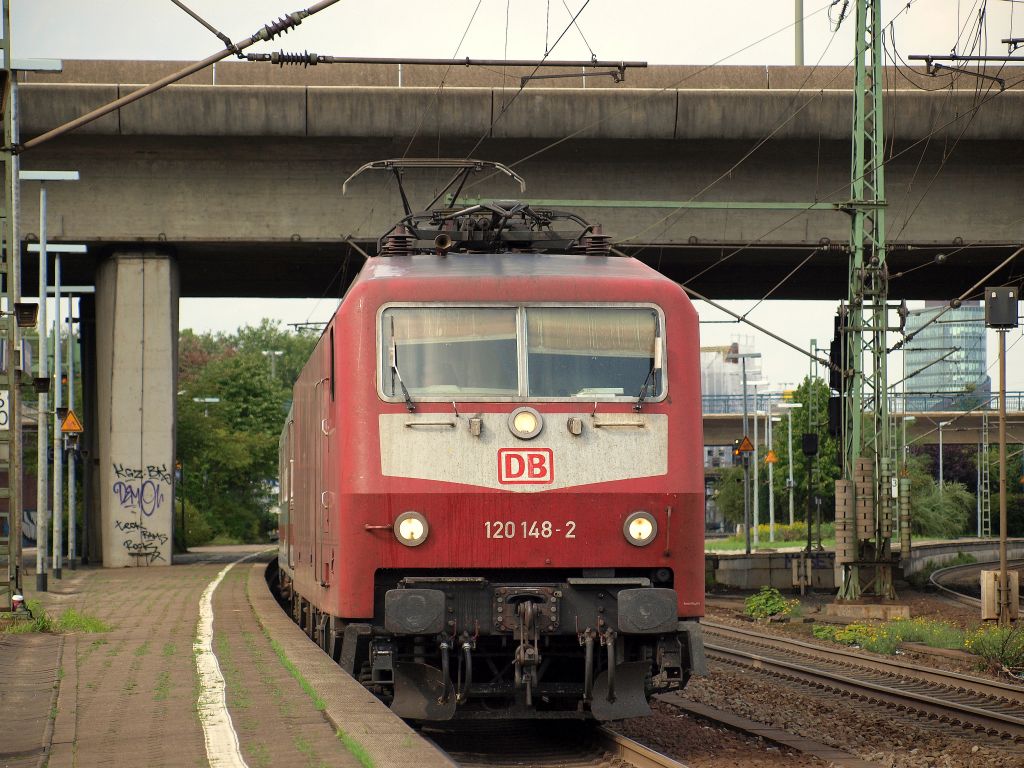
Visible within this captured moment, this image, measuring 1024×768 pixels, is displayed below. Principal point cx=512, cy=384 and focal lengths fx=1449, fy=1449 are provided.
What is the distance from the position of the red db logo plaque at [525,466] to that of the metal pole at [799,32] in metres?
23.2

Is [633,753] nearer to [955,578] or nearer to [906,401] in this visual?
[955,578]

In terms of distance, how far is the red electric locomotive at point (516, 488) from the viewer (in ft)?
30.2

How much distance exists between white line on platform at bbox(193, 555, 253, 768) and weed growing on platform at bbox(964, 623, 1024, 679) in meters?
8.56

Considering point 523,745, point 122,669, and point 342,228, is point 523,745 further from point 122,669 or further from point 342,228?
point 342,228

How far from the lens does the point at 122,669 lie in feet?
36.8

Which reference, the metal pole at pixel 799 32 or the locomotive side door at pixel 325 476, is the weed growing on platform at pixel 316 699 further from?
the metal pole at pixel 799 32

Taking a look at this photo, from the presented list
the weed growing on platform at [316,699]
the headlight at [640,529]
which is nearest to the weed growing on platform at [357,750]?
the weed growing on platform at [316,699]

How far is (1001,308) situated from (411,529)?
1247 cm

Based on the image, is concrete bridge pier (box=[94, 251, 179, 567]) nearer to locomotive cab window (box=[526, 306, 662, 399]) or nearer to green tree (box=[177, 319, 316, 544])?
green tree (box=[177, 319, 316, 544])

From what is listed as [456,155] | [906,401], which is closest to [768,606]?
[456,155]

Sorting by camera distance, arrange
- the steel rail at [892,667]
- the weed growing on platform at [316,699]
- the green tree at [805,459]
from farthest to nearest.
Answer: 1. the green tree at [805,459]
2. the steel rail at [892,667]
3. the weed growing on platform at [316,699]

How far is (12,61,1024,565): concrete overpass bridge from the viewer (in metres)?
27.1

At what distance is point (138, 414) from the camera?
2997 centimetres

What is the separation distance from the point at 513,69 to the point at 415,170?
2.80 m
